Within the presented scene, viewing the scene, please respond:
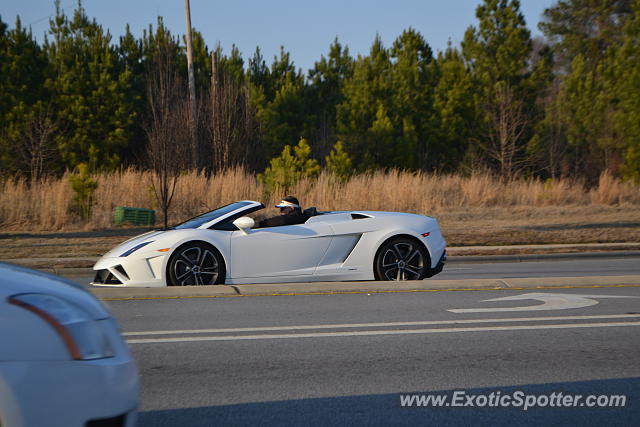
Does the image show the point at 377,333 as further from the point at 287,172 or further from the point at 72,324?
the point at 287,172

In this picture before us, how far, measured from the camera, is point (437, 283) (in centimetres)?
956

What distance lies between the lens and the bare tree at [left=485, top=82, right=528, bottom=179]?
116 ft

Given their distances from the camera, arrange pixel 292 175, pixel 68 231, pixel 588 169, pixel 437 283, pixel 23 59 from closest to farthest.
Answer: pixel 437 283, pixel 68 231, pixel 292 175, pixel 23 59, pixel 588 169

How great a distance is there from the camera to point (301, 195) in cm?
2408

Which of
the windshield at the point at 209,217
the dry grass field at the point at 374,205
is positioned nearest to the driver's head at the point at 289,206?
the windshield at the point at 209,217

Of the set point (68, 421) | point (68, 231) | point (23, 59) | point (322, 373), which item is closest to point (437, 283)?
point (322, 373)

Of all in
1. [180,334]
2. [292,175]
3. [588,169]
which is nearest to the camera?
[180,334]

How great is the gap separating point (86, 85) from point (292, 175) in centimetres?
1746

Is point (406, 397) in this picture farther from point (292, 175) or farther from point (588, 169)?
point (588, 169)

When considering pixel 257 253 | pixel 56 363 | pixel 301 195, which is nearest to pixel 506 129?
pixel 301 195

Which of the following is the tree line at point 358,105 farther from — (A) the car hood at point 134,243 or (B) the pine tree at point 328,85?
(A) the car hood at point 134,243

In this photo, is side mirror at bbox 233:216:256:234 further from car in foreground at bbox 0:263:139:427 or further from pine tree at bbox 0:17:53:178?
pine tree at bbox 0:17:53:178

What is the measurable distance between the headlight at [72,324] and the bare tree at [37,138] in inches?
1177

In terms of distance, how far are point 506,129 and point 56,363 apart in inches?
1388
